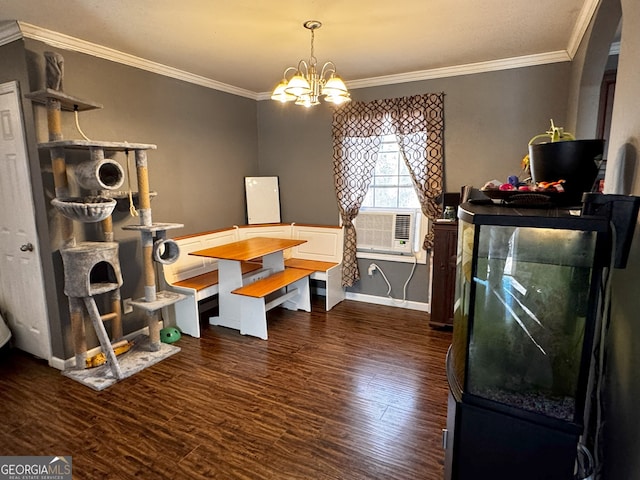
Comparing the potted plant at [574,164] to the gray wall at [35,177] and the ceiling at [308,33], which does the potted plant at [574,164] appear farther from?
the gray wall at [35,177]

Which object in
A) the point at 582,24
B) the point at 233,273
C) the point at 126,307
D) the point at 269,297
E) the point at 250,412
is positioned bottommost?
the point at 250,412

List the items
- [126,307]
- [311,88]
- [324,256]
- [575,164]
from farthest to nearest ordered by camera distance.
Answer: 1. [324,256]
2. [126,307]
3. [311,88]
4. [575,164]

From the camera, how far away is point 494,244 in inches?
40.0

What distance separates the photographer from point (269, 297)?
4094mm

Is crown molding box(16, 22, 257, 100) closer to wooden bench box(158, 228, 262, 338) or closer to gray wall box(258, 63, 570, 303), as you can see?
gray wall box(258, 63, 570, 303)

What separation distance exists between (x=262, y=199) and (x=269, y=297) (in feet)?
4.24

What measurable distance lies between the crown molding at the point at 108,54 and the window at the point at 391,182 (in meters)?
1.93

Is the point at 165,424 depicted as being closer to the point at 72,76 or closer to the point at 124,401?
the point at 124,401

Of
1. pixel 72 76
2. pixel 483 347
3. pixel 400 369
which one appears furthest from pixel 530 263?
pixel 72 76

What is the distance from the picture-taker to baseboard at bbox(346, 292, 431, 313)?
4.09 m

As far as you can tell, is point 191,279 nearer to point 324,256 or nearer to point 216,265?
point 216,265

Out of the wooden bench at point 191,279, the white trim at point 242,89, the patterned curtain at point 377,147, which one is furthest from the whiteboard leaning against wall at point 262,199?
the white trim at point 242,89

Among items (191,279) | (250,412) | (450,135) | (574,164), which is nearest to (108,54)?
(191,279)

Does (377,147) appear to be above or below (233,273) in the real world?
above
